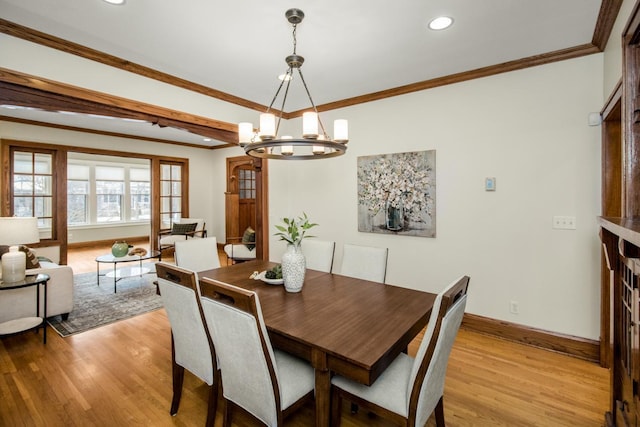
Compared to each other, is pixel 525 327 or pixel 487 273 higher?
pixel 487 273

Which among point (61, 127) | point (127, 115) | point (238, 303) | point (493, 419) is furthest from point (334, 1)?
point (61, 127)

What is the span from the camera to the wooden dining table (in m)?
1.30

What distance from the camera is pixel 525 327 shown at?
2.83 metres

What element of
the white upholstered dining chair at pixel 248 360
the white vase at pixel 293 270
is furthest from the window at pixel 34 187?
the white upholstered dining chair at pixel 248 360

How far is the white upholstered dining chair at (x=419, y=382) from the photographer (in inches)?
48.7

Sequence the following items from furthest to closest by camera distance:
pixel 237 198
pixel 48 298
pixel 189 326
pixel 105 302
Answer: pixel 237 198 < pixel 105 302 < pixel 48 298 < pixel 189 326

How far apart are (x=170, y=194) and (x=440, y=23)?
660 centimetres

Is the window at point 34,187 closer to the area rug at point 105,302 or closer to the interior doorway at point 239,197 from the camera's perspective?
the area rug at point 105,302

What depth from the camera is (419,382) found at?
4.23 feet

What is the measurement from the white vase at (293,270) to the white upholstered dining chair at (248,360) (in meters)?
0.56

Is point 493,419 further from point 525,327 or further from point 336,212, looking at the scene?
point 336,212

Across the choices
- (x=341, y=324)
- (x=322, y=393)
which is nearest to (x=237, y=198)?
(x=341, y=324)

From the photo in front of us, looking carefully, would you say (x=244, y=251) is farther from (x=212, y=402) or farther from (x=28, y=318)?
(x=212, y=402)

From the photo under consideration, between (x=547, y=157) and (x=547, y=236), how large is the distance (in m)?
0.69
